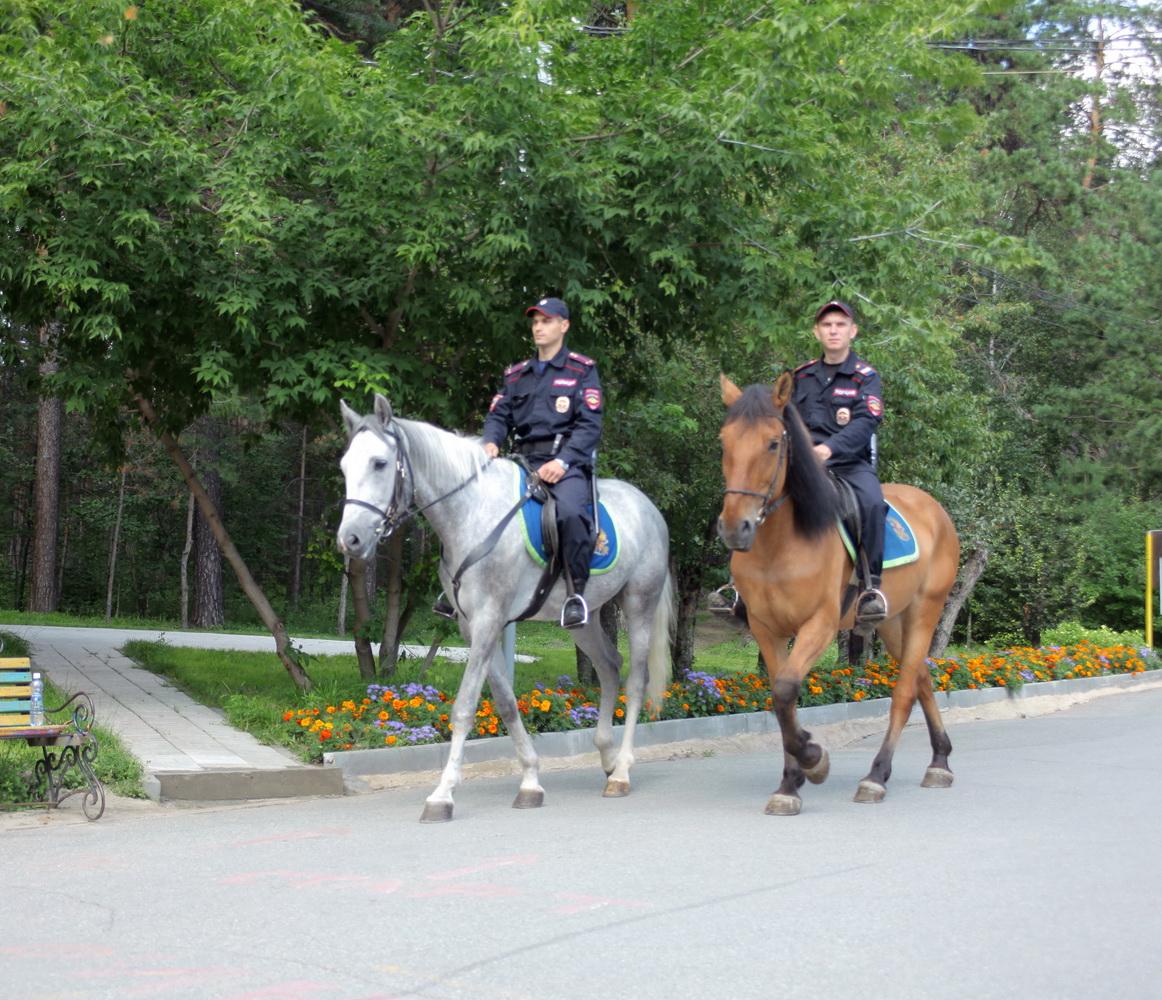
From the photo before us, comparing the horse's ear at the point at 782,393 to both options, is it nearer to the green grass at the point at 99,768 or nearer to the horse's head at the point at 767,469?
the horse's head at the point at 767,469

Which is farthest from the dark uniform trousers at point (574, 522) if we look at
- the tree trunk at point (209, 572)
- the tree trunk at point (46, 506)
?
the tree trunk at point (46, 506)

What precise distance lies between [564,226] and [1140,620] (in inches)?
1087

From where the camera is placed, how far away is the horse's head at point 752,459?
8.23 metres

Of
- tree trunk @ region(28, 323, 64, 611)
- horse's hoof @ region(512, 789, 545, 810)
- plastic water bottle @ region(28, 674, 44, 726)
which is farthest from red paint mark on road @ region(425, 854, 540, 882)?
tree trunk @ region(28, 323, 64, 611)

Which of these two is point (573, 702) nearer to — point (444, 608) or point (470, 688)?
point (444, 608)

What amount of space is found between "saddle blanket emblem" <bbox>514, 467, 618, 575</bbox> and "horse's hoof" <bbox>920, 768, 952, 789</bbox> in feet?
8.80

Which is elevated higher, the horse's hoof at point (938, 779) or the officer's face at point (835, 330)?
the officer's face at point (835, 330)

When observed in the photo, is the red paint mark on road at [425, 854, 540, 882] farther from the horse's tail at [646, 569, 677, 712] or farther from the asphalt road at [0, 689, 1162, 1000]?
the horse's tail at [646, 569, 677, 712]

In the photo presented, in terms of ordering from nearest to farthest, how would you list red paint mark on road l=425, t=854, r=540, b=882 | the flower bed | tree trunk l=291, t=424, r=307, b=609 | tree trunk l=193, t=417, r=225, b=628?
red paint mark on road l=425, t=854, r=540, b=882 < the flower bed < tree trunk l=193, t=417, r=225, b=628 < tree trunk l=291, t=424, r=307, b=609

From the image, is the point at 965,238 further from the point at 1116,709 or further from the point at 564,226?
the point at 1116,709

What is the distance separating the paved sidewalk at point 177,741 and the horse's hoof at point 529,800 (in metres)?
1.64

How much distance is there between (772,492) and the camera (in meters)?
8.45

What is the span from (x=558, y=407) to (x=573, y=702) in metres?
3.84

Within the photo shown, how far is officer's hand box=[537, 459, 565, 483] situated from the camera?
9258mm
